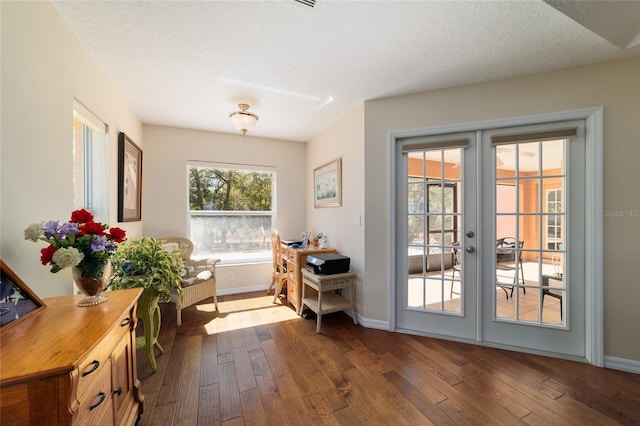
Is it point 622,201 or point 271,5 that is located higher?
point 271,5

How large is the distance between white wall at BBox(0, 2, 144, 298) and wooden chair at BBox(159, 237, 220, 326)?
1.23 meters

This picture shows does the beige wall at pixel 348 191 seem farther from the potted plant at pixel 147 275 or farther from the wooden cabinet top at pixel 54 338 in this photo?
the wooden cabinet top at pixel 54 338

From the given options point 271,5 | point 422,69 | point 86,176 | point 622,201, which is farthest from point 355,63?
point 86,176

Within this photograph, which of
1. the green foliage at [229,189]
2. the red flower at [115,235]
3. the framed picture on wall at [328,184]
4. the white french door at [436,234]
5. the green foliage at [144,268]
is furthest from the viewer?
the green foliage at [229,189]

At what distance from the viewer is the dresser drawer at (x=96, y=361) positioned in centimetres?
90

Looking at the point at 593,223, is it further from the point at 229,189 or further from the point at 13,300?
the point at 229,189

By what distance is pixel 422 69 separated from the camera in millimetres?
2137

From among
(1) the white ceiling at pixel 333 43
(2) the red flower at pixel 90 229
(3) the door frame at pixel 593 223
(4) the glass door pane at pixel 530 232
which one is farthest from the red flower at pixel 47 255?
(3) the door frame at pixel 593 223

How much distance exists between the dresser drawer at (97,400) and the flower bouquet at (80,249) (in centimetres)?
35

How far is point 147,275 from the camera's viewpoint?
75.5 inches

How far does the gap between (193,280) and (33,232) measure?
1893 mm

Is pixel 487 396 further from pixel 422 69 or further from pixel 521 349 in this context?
Answer: pixel 422 69

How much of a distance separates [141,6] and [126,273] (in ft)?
5.75

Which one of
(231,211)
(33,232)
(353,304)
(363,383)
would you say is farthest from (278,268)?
(33,232)
